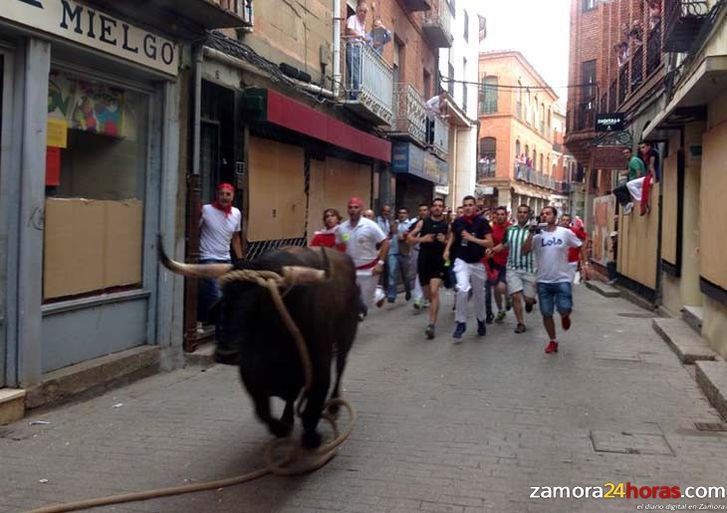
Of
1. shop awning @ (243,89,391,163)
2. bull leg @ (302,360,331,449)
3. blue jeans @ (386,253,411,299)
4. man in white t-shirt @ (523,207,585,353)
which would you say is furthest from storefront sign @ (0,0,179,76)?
blue jeans @ (386,253,411,299)

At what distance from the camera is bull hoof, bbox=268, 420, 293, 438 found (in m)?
4.57

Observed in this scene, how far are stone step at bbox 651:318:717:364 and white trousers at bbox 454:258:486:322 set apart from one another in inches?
96.6

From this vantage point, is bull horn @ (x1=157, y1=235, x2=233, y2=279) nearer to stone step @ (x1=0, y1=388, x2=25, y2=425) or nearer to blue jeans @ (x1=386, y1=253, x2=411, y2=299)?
stone step @ (x1=0, y1=388, x2=25, y2=425)

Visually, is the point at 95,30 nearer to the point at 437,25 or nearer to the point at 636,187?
the point at 636,187

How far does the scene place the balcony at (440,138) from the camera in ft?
69.4

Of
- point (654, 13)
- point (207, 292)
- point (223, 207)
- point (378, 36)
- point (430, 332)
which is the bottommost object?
point (430, 332)

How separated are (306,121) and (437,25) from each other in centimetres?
1134

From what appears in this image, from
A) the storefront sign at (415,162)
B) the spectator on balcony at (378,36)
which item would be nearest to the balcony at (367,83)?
the spectator on balcony at (378,36)

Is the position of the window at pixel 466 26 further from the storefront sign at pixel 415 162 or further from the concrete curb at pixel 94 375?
the concrete curb at pixel 94 375

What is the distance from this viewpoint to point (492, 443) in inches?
212

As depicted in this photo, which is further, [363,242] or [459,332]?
[459,332]

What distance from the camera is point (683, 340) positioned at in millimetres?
9297

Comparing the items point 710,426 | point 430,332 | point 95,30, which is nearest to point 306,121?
point 430,332

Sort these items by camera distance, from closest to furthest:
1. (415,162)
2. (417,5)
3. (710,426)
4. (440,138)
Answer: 1. (710,426)
2. (415,162)
3. (417,5)
4. (440,138)
